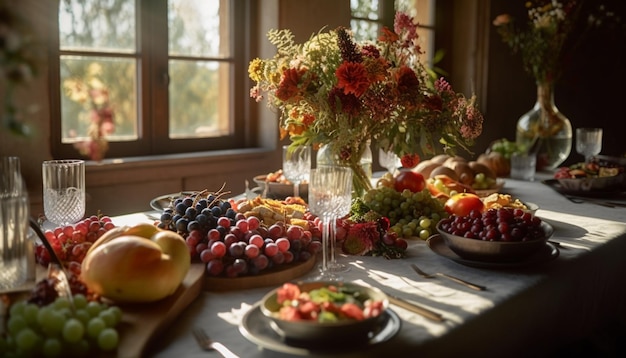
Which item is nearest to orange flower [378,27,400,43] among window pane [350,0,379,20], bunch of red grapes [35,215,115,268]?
bunch of red grapes [35,215,115,268]

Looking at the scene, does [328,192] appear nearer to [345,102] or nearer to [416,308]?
[416,308]

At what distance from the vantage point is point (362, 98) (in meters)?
1.73

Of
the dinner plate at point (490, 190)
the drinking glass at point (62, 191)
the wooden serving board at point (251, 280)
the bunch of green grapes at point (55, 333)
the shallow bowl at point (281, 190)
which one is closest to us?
the bunch of green grapes at point (55, 333)

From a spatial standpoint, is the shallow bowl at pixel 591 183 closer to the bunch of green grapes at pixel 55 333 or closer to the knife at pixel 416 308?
the knife at pixel 416 308

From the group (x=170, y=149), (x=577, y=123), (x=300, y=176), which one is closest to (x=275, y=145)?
(x=170, y=149)

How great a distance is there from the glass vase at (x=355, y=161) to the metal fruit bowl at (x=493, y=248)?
55cm

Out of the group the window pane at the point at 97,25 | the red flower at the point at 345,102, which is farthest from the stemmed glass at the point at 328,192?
the window pane at the point at 97,25

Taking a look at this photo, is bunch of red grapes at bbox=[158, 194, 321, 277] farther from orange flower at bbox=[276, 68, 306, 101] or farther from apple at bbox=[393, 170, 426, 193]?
apple at bbox=[393, 170, 426, 193]

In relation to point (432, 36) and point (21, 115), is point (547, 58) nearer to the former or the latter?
point (432, 36)

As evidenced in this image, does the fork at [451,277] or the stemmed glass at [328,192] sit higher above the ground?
the stemmed glass at [328,192]

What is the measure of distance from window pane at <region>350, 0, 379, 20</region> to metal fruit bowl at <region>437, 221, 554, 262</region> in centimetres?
263

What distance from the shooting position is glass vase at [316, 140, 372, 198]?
1.89 metres

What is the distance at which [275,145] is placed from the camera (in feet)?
11.1

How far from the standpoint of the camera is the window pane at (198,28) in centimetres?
304
